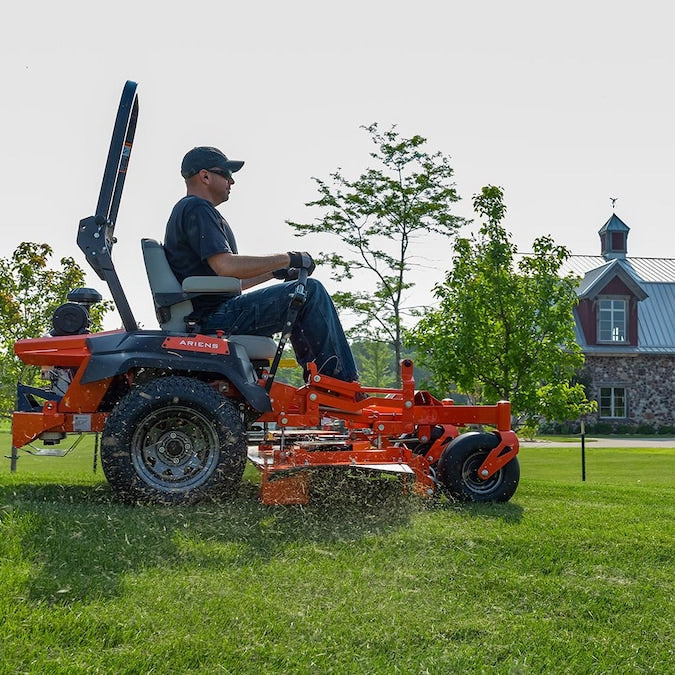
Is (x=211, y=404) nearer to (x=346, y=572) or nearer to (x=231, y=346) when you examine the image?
(x=231, y=346)

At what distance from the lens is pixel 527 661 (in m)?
2.72

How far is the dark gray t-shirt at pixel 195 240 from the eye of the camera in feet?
16.6

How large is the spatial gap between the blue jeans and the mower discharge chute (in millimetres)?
89

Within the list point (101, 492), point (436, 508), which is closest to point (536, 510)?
point (436, 508)

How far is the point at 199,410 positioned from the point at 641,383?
31.8 m

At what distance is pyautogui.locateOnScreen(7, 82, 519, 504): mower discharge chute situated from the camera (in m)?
4.64

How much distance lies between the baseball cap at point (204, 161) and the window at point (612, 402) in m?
30.4

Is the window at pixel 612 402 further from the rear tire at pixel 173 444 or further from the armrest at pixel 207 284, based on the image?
the rear tire at pixel 173 444

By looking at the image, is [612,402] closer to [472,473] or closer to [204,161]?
[472,473]

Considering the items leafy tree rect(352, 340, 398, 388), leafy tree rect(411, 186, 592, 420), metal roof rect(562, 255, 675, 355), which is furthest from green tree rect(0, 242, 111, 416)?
leafy tree rect(352, 340, 398, 388)

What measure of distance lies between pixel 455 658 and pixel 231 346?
8.81 ft

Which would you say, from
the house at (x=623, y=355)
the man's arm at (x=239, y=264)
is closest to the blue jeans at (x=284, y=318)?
the man's arm at (x=239, y=264)

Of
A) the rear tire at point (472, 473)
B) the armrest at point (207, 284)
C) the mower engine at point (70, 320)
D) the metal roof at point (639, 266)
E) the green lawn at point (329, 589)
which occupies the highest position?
the metal roof at point (639, 266)

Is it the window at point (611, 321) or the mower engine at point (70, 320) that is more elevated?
the window at point (611, 321)
